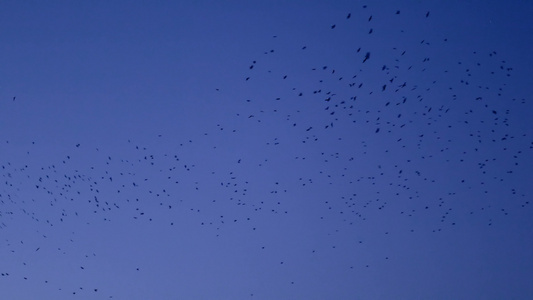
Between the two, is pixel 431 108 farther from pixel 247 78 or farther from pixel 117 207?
pixel 117 207

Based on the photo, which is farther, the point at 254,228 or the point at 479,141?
the point at 254,228

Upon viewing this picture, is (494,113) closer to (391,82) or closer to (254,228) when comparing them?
(391,82)

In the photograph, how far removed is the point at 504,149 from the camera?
13805mm

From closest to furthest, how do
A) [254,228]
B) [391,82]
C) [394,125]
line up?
[391,82] < [394,125] < [254,228]

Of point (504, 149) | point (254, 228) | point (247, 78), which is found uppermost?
point (247, 78)

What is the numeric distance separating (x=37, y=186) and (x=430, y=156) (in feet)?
37.6

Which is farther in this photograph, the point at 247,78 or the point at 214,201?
the point at 214,201

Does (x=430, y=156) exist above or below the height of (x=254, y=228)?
above

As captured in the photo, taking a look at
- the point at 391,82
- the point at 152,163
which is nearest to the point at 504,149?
the point at 391,82

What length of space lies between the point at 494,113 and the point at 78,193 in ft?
39.8

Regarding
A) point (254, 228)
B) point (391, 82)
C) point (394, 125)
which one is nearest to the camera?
point (391, 82)

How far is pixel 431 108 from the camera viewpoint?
13.2 m

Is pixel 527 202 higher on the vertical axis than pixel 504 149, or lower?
lower

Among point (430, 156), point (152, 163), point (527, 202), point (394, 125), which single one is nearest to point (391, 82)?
point (394, 125)
